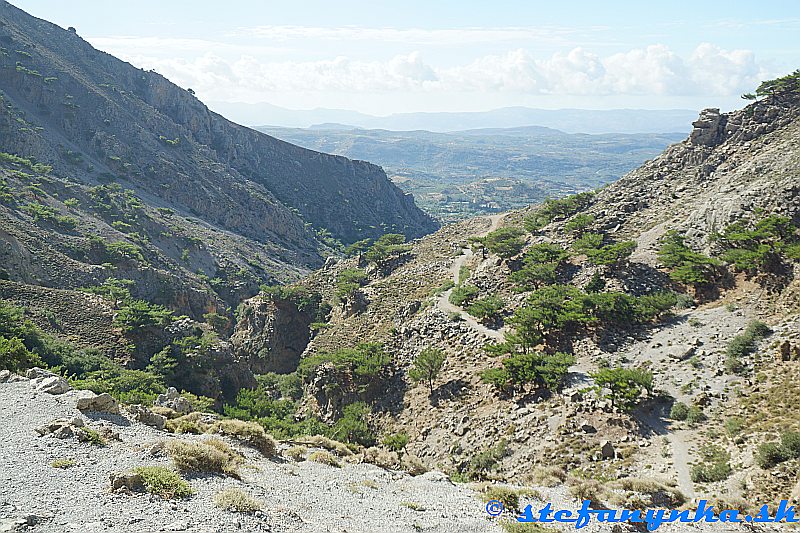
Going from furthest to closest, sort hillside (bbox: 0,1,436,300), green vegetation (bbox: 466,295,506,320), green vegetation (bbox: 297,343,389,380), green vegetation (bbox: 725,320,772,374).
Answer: hillside (bbox: 0,1,436,300), green vegetation (bbox: 466,295,506,320), green vegetation (bbox: 297,343,389,380), green vegetation (bbox: 725,320,772,374)

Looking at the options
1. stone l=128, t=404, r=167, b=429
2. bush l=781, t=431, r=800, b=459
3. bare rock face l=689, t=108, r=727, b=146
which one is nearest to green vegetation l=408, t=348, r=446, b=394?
stone l=128, t=404, r=167, b=429

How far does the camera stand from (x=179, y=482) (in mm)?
10906

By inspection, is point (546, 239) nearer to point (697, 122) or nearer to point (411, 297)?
point (411, 297)

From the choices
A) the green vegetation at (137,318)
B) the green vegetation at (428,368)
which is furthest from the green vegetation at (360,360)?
the green vegetation at (137,318)

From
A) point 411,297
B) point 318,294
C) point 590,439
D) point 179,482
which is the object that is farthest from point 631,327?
point 318,294

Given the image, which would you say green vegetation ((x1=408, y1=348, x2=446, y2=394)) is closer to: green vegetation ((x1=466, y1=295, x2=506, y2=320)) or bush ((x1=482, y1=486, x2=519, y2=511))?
green vegetation ((x1=466, y1=295, x2=506, y2=320))

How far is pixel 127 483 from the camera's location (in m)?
10.5

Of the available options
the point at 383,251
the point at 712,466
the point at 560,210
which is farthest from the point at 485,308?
the point at 383,251

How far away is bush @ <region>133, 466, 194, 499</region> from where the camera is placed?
1045 cm

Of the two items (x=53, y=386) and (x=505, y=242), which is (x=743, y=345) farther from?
(x=53, y=386)

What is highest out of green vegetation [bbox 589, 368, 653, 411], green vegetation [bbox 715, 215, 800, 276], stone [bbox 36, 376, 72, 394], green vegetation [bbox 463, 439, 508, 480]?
green vegetation [bbox 715, 215, 800, 276]

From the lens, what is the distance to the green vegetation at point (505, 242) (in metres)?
42.2

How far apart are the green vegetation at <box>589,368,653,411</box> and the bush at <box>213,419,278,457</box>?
46.4 feet

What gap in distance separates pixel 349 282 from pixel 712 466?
1415 inches
